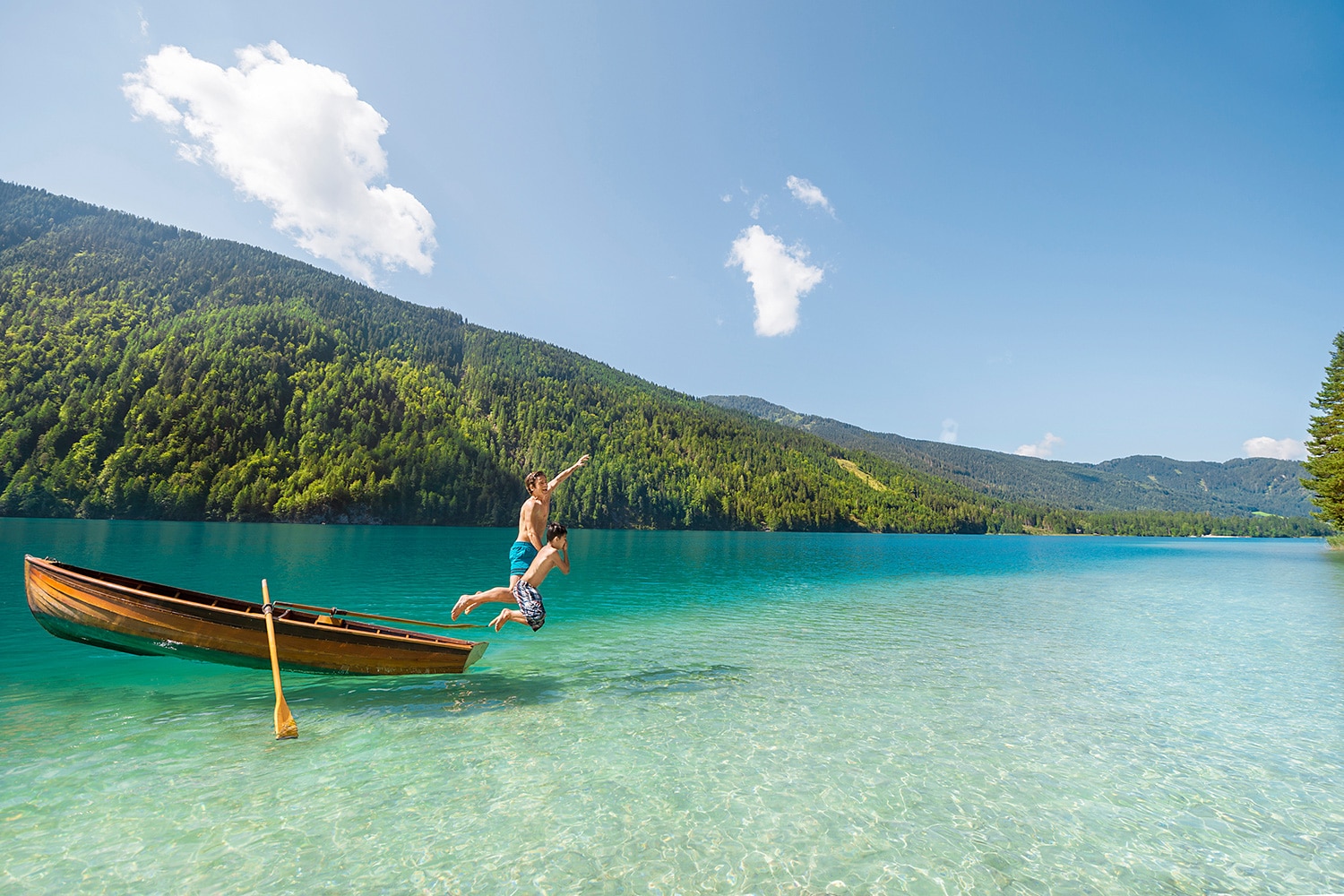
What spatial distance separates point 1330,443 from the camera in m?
59.6

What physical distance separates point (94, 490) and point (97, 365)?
2040 inches

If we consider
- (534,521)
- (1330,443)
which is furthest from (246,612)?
(1330,443)

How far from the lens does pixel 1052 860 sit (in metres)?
6.98

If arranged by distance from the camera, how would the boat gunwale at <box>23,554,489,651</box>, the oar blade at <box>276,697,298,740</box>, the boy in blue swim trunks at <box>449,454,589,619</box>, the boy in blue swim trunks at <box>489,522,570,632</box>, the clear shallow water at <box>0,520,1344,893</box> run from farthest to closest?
the boy in blue swim trunks at <box>449,454,589,619</box> → the boy in blue swim trunks at <box>489,522,570,632</box> → the boat gunwale at <box>23,554,489,651</box> → the oar blade at <box>276,697,298,740</box> → the clear shallow water at <box>0,520,1344,893</box>

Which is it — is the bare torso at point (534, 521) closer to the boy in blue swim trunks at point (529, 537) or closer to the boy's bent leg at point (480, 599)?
the boy in blue swim trunks at point (529, 537)

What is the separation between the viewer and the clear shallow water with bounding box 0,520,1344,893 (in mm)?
6715

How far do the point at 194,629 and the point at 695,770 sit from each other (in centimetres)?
1132

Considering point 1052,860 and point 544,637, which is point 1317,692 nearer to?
point 1052,860

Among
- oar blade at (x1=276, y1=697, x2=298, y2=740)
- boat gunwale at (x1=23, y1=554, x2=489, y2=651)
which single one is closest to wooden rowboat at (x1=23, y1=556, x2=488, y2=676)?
boat gunwale at (x1=23, y1=554, x2=489, y2=651)

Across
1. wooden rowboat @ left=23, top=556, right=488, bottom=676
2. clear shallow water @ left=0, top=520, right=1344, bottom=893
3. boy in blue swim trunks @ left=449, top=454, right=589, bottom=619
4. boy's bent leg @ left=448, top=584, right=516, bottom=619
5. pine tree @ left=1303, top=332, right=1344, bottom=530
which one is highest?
pine tree @ left=1303, top=332, right=1344, bottom=530

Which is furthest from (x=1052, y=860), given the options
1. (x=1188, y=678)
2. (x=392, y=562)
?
(x=392, y=562)

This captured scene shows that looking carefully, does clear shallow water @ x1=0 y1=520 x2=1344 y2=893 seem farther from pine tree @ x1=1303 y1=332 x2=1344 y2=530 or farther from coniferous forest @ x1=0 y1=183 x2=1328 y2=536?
coniferous forest @ x1=0 y1=183 x2=1328 y2=536

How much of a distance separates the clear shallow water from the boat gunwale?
51.9 inches

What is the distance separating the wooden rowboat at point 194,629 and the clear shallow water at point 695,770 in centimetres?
90
